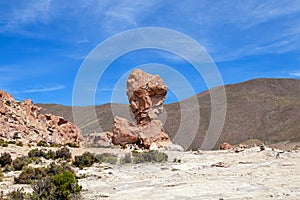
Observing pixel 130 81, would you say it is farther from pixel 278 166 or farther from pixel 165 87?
pixel 278 166

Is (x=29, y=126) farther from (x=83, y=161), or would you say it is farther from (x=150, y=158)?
(x=150, y=158)

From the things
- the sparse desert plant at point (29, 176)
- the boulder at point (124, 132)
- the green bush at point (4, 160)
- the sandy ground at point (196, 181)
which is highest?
the boulder at point (124, 132)

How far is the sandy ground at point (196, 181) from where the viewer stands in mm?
9461

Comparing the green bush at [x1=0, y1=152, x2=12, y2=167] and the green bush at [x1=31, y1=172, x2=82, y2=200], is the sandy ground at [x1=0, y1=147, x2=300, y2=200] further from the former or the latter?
the green bush at [x1=0, y1=152, x2=12, y2=167]

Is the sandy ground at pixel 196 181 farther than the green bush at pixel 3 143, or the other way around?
the green bush at pixel 3 143

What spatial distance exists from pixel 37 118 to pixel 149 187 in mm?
21452

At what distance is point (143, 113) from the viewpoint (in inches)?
1138

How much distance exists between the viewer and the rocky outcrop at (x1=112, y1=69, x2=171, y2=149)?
2755 centimetres

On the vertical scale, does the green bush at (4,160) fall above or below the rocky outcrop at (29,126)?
below

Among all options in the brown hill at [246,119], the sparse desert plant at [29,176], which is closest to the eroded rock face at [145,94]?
the sparse desert plant at [29,176]

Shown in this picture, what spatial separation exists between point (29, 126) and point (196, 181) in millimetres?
19734

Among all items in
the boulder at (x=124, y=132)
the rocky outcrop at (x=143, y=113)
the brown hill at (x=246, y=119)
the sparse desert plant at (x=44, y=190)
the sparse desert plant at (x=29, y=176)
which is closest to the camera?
the sparse desert plant at (x=44, y=190)

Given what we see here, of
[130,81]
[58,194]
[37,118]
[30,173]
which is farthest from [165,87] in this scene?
[58,194]

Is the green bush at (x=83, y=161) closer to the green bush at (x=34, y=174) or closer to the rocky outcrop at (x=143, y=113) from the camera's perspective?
the green bush at (x=34, y=174)
